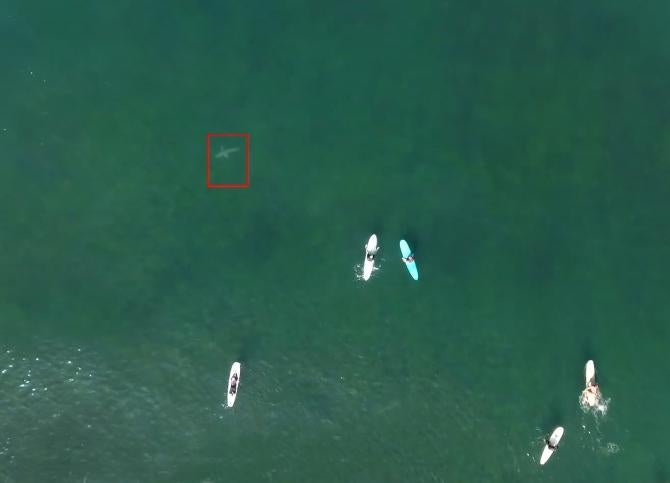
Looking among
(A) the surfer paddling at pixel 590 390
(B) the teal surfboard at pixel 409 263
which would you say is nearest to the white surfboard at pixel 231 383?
(B) the teal surfboard at pixel 409 263

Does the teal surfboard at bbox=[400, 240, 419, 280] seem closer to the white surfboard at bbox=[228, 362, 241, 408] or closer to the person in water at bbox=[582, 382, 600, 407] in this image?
the white surfboard at bbox=[228, 362, 241, 408]

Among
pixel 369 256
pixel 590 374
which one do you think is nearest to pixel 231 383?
pixel 369 256

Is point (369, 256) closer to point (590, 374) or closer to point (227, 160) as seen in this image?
point (227, 160)

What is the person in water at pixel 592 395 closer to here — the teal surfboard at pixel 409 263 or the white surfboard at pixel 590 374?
the white surfboard at pixel 590 374

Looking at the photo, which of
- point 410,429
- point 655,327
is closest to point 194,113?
point 410,429

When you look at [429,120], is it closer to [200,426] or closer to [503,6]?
[503,6]
